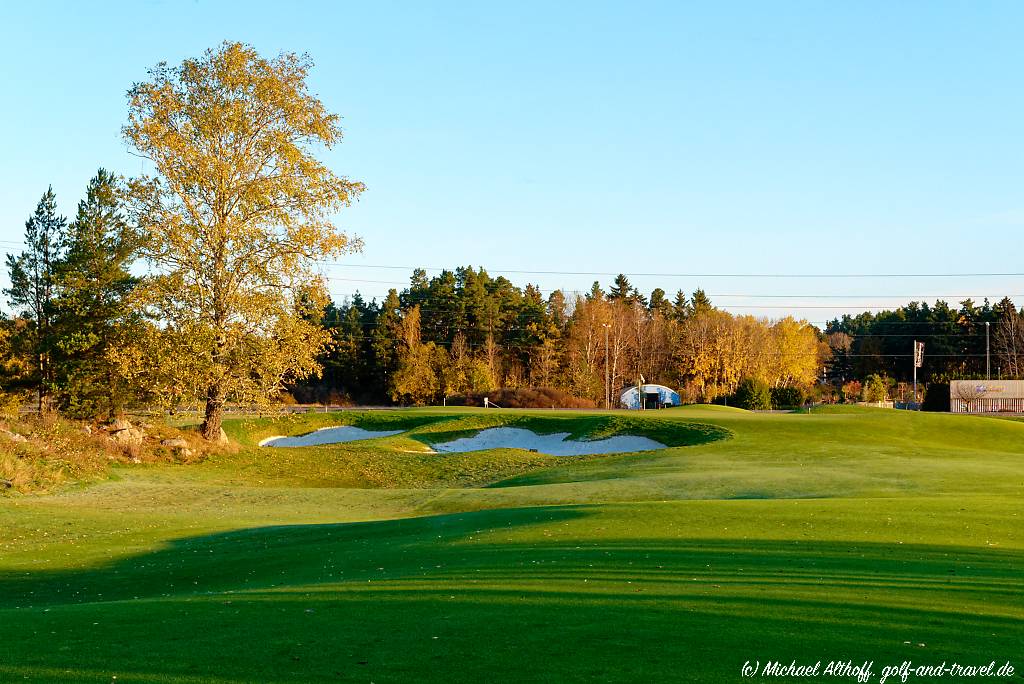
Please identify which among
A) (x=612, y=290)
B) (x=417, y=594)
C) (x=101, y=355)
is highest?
(x=612, y=290)

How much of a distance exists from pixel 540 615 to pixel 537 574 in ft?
10.1

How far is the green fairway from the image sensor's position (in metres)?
7.49

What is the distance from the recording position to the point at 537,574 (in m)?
12.1

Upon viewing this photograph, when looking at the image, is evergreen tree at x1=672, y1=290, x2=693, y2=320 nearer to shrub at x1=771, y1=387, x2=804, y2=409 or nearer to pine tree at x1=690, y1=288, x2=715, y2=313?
pine tree at x1=690, y1=288, x2=715, y2=313

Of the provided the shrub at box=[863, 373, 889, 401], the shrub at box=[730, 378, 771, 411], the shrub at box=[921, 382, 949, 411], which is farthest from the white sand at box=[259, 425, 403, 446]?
the shrub at box=[863, 373, 889, 401]

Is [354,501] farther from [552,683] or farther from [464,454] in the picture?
[552,683]

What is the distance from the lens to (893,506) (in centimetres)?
1898

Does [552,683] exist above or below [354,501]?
above

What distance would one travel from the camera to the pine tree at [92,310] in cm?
4138

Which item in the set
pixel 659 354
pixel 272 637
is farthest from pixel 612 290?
pixel 272 637

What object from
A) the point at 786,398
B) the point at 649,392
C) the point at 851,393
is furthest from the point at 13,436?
the point at 851,393

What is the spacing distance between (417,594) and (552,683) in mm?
4590

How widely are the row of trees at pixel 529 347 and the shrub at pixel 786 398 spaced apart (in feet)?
49.0

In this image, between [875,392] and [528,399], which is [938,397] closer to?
[875,392]
